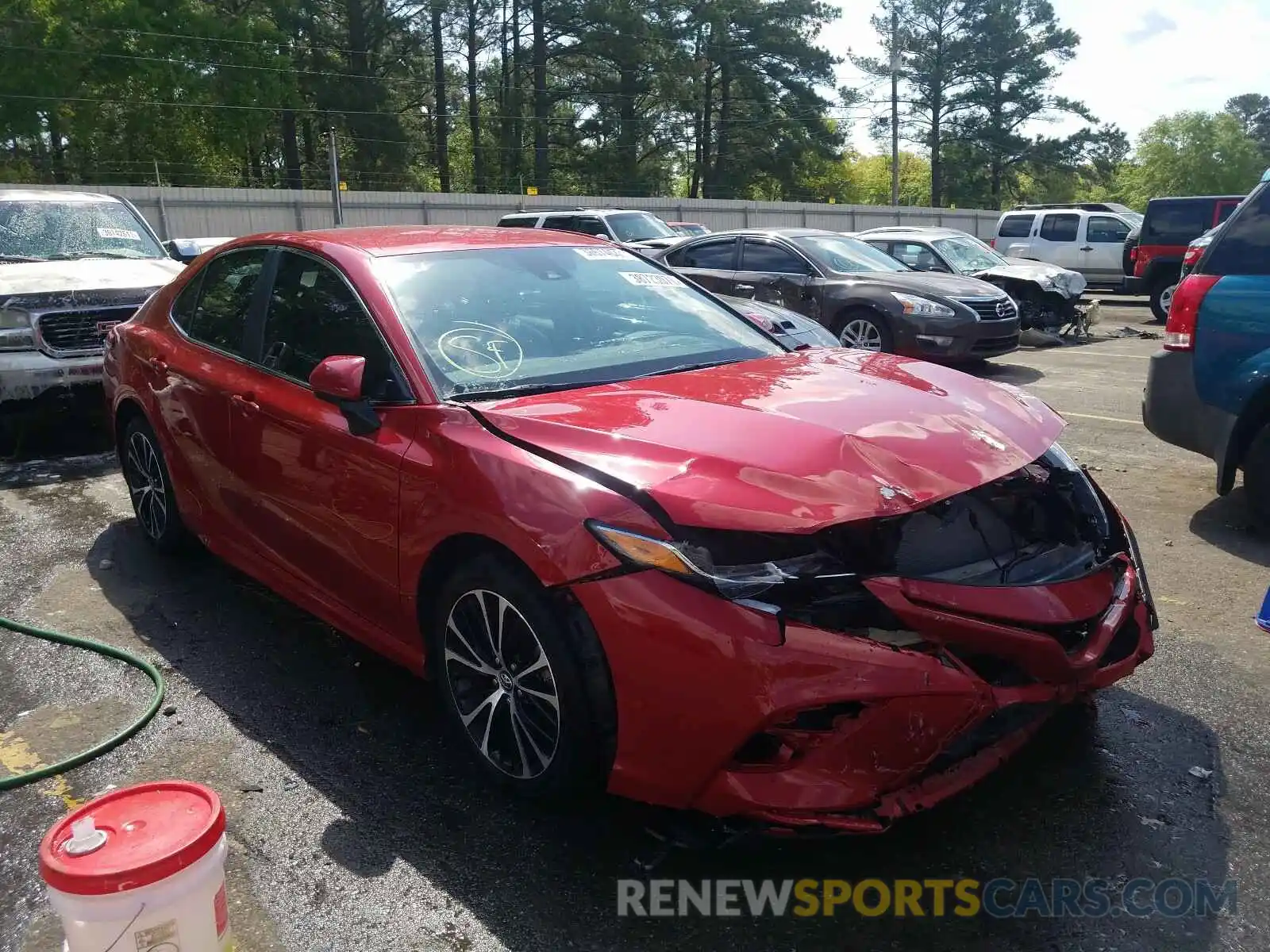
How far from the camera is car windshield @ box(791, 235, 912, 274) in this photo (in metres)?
11.2

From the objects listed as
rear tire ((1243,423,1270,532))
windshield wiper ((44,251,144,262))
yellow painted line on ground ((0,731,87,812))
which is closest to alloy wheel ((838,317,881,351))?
rear tire ((1243,423,1270,532))

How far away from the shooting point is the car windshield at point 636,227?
656 inches

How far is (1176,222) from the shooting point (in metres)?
16.6

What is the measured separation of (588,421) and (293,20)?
4072cm

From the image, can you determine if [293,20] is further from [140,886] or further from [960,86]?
[140,886]

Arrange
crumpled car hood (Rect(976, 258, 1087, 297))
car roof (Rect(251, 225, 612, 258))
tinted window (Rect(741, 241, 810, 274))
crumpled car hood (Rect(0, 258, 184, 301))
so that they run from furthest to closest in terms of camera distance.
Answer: crumpled car hood (Rect(976, 258, 1087, 297)) < tinted window (Rect(741, 241, 810, 274)) < crumpled car hood (Rect(0, 258, 184, 301)) < car roof (Rect(251, 225, 612, 258))

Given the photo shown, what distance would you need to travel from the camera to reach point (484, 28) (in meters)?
42.5

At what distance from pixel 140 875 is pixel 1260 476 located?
5278 mm

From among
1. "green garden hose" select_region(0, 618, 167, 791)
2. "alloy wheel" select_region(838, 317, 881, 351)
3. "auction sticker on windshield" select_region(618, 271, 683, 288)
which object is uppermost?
"auction sticker on windshield" select_region(618, 271, 683, 288)

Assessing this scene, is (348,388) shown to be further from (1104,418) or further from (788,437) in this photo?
(1104,418)

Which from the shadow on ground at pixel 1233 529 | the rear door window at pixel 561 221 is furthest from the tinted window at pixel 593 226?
the shadow on ground at pixel 1233 529

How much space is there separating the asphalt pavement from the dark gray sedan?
6093mm

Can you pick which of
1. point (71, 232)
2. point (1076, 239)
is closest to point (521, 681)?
point (71, 232)

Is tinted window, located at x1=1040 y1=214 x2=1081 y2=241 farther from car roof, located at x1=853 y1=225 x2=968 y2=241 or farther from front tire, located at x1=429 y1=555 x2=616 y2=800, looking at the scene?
front tire, located at x1=429 y1=555 x2=616 y2=800
